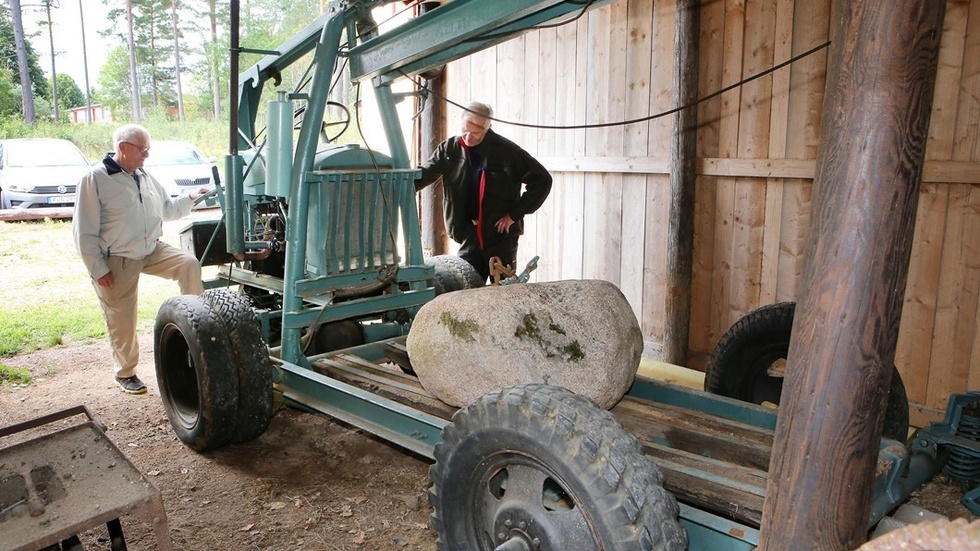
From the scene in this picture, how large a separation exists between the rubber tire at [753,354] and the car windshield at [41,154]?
12.9 meters

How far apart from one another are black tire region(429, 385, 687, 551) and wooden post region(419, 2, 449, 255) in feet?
15.6

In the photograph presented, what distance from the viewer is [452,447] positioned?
224cm

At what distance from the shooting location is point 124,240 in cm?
470

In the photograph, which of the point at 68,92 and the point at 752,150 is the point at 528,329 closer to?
the point at 752,150

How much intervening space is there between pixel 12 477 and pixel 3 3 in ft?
74.6

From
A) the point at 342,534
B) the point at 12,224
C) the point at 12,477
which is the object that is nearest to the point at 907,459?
the point at 342,534

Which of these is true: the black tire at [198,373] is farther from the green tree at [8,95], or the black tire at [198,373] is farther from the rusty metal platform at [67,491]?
the green tree at [8,95]

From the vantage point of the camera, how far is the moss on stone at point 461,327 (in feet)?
8.91

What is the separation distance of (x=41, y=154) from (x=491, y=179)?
11312 millimetres

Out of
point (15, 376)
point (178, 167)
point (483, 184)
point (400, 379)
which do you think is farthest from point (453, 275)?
point (178, 167)

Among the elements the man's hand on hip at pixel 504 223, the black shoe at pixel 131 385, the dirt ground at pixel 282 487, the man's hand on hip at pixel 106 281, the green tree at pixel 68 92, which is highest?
the green tree at pixel 68 92

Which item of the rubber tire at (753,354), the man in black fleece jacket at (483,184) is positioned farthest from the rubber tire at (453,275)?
the rubber tire at (753,354)

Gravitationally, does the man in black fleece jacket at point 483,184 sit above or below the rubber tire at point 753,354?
above

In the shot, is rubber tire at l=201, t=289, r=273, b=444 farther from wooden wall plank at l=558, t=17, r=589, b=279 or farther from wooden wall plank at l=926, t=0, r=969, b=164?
wooden wall plank at l=926, t=0, r=969, b=164
